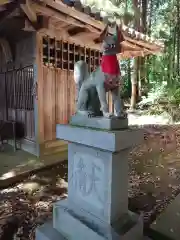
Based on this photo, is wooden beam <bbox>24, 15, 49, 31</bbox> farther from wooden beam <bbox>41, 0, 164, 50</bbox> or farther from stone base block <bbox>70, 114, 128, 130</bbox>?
stone base block <bbox>70, 114, 128, 130</bbox>

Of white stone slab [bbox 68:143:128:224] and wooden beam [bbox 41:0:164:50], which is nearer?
white stone slab [bbox 68:143:128:224]

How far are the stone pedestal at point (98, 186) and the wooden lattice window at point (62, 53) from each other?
11.8ft

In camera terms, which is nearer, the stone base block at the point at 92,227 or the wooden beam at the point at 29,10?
the stone base block at the point at 92,227

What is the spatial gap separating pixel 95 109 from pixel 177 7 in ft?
47.5

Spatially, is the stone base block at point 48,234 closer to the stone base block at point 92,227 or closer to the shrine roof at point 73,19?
the stone base block at point 92,227

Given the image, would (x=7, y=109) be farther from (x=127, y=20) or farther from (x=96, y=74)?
(x=127, y=20)

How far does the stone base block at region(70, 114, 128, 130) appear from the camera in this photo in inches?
69.1

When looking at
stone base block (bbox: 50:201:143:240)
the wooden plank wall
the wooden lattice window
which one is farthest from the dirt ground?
the wooden lattice window

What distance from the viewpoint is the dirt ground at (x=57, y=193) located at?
2570 millimetres

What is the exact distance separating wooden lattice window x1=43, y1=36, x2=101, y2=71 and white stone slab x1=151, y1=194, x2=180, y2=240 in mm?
4064

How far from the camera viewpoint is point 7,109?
6.45 metres

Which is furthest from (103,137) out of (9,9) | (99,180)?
(9,9)

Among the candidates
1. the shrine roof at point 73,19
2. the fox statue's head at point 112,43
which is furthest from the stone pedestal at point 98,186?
the shrine roof at point 73,19

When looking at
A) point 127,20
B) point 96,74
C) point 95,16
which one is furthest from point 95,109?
point 127,20
